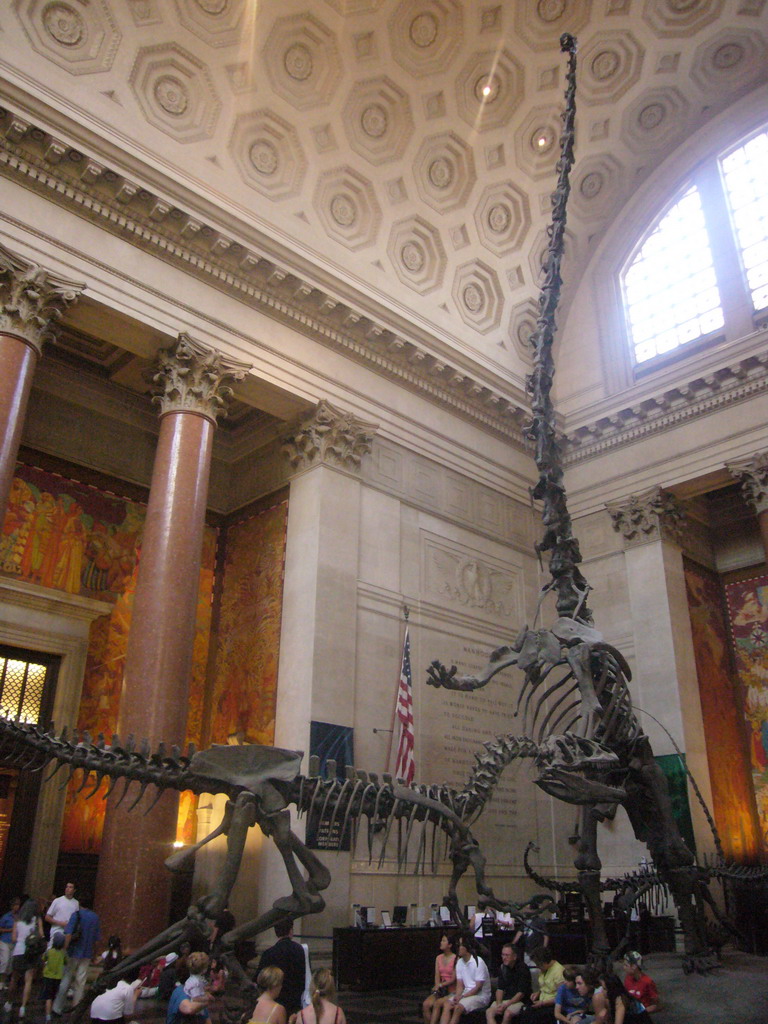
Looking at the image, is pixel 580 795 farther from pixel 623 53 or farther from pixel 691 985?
pixel 623 53

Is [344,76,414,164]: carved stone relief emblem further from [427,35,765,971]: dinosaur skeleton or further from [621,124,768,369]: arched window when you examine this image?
[427,35,765,971]: dinosaur skeleton

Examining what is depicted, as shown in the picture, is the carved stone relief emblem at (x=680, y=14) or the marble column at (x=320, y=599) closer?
the marble column at (x=320, y=599)

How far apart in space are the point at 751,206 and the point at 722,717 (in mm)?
9072

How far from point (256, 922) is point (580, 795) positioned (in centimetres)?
237

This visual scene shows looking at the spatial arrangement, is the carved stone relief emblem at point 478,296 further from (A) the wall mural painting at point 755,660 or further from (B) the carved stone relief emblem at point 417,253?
(A) the wall mural painting at point 755,660

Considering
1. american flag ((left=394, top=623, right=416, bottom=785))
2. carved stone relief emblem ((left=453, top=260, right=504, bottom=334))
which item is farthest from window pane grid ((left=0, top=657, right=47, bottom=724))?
carved stone relief emblem ((left=453, top=260, right=504, bottom=334))

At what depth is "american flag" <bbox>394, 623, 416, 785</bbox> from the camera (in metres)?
10.6

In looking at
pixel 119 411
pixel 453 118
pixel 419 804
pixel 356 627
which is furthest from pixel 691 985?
pixel 453 118

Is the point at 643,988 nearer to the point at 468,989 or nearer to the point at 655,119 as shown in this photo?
the point at 468,989

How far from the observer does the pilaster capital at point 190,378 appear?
10.6 meters

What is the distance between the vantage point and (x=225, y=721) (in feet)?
40.0

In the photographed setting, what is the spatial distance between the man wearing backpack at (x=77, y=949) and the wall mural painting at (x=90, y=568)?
417 centimetres

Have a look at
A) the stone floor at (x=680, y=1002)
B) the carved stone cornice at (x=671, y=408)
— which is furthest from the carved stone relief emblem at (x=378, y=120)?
the stone floor at (x=680, y=1002)

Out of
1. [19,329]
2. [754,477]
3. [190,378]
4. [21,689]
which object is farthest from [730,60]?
[21,689]
